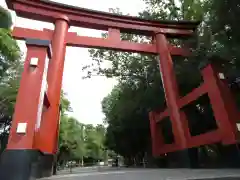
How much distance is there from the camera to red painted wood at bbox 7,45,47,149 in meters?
5.66

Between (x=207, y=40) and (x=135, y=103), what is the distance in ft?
19.7

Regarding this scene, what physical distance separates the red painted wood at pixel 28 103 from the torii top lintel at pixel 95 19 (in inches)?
162

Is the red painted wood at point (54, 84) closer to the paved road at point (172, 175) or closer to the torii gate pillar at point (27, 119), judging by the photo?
the paved road at point (172, 175)

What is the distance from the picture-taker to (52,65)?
29.2 feet

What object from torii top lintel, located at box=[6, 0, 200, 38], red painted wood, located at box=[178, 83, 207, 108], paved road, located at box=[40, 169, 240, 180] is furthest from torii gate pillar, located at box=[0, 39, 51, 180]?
red painted wood, located at box=[178, 83, 207, 108]

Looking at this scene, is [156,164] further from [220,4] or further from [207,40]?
[220,4]

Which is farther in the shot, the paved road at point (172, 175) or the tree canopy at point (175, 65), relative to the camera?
the tree canopy at point (175, 65)

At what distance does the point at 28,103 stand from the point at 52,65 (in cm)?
317

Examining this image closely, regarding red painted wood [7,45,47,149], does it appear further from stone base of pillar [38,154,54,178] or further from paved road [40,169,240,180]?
paved road [40,169,240,180]

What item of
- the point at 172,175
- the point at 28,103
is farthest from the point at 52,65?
the point at 172,175

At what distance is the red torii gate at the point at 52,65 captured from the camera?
572 cm

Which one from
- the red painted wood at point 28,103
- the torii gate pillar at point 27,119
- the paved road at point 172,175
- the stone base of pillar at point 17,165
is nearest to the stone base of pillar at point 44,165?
the paved road at point 172,175

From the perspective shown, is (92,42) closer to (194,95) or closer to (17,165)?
(194,95)

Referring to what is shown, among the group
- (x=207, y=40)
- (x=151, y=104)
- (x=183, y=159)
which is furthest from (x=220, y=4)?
(x=151, y=104)
